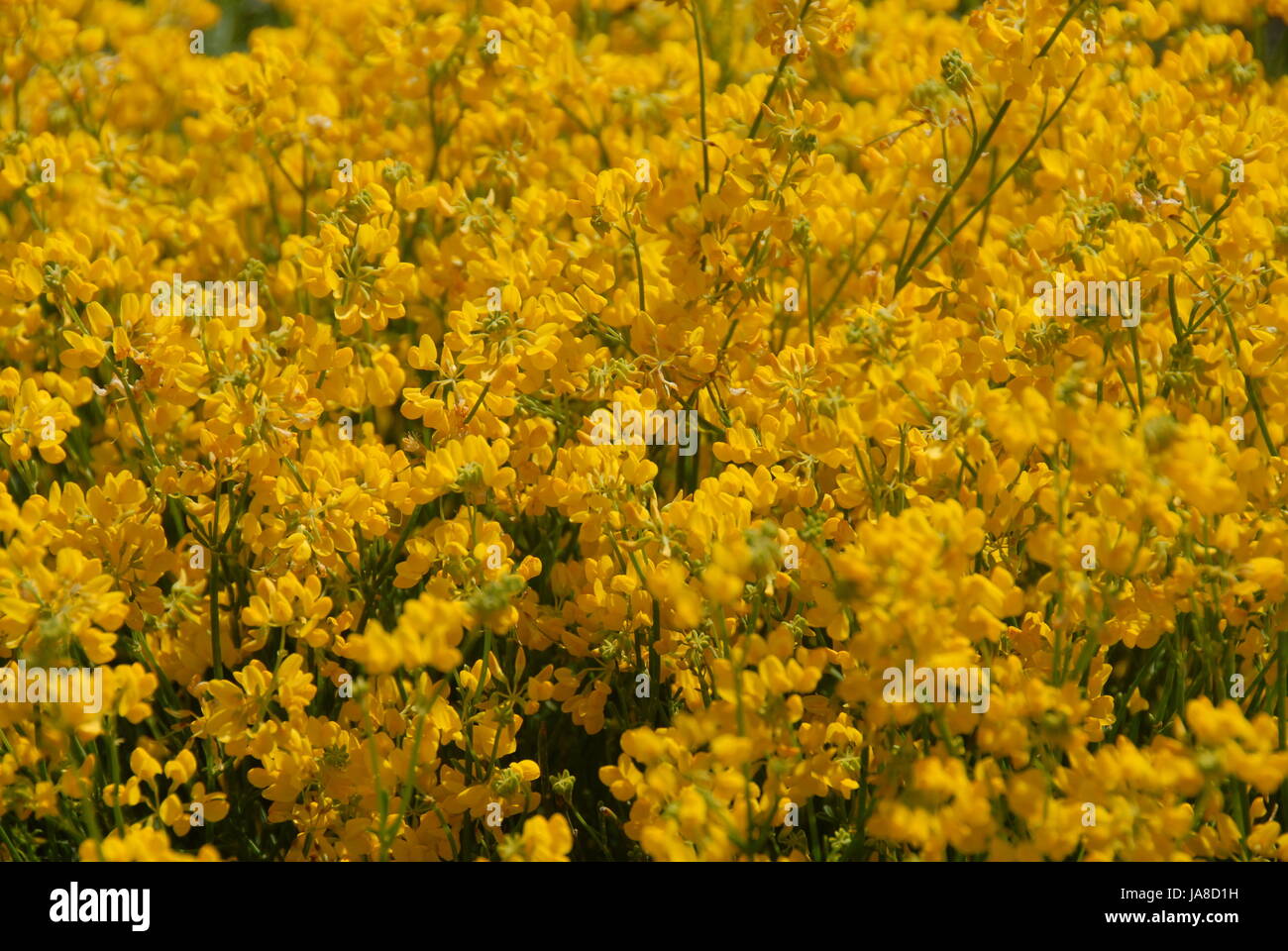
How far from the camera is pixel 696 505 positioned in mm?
1677

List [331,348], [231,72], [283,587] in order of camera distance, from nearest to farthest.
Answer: [283,587], [331,348], [231,72]

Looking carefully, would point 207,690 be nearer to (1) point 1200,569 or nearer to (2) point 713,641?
(2) point 713,641

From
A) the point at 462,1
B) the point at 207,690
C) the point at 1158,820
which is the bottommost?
the point at 1158,820

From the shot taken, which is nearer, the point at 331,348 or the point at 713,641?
the point at 713,641

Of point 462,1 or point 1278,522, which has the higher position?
point 462,1

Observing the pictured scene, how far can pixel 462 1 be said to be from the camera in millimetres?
2889

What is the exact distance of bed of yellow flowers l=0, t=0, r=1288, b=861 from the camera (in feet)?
4.54

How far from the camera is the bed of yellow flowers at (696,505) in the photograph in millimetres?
1385
